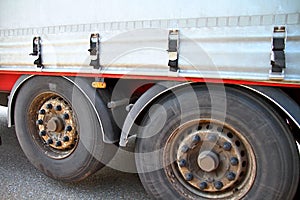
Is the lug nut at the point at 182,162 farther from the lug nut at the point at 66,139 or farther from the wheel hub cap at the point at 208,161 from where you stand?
the lug nut at the point at 66,139

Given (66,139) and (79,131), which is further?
(66,139)

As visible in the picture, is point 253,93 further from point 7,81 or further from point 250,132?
point 7,81

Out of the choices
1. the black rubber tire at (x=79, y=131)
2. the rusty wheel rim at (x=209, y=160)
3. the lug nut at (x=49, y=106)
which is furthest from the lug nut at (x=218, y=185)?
the lug nut at (x=49, y=106)

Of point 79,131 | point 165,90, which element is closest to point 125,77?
point 165,90

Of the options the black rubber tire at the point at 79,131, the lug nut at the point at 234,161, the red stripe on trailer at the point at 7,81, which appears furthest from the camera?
the red stripe on trailer at the point at 7,81

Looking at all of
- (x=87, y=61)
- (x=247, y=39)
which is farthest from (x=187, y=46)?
(x=87, y=61)

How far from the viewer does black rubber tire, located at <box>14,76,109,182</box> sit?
282cm

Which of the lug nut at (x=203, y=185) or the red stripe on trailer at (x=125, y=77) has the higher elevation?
the red stripe on trailer at (x=125, y=77)

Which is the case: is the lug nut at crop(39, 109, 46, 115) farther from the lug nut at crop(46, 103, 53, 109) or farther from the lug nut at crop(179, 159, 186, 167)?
the lug nut at crop(179, 159, 186, 167)

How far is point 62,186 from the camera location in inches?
123

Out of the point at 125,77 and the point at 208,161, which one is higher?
the point at 125,77

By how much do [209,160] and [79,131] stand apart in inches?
46.6

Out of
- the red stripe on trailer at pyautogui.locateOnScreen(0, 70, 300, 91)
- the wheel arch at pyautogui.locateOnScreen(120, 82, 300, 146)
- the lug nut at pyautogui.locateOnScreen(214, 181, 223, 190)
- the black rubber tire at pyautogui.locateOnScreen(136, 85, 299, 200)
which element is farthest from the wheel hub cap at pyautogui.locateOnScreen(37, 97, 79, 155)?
the lug nut at pyautogui.locateOnScreen(214, 181, 223, 190)

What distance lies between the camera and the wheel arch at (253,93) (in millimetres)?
2090
